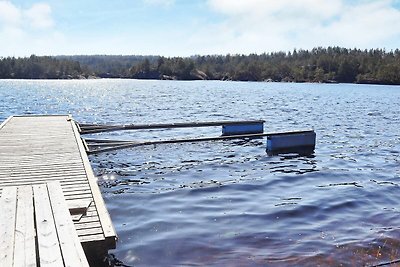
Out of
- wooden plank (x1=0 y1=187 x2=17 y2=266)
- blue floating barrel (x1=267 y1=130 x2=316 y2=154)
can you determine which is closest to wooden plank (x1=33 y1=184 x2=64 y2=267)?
wooden plank (x1=0 y1=187 x2=17 y2=266)

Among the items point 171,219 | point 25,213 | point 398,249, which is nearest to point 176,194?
point 171,219

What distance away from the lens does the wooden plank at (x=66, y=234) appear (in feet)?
12.6

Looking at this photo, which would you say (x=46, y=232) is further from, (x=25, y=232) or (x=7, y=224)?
(x=7, y=224)

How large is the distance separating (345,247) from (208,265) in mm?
2988

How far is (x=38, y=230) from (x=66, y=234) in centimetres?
35

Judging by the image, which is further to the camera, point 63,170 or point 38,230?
point 63,170

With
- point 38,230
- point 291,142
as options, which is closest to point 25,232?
point 38,230

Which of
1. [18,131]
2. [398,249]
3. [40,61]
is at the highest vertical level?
[40,61]

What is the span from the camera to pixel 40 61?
181750 mm

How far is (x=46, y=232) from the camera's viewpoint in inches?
176

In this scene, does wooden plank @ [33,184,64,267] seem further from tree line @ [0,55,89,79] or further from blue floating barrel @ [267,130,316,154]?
tree line @ [0,55,89,79]

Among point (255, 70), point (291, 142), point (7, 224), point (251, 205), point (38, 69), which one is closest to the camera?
point (7, 224)

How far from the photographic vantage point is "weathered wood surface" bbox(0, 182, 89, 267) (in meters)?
3.83

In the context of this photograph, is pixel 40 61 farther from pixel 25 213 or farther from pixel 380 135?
pixel 25 213
